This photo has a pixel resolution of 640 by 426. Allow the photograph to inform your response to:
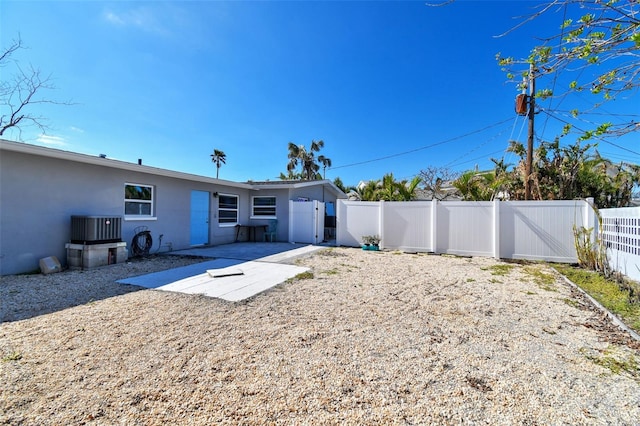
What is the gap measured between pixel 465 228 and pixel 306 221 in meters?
6.48

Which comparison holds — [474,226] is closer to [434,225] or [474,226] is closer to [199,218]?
[434,225]

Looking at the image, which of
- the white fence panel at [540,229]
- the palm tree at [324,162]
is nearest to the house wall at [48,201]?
the white fence panel at [540,229]

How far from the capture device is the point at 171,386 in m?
2.24

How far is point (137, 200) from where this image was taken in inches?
345

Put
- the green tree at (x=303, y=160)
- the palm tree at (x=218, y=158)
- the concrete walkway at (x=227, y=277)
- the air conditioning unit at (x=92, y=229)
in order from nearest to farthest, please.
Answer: the concrete walkway at (x=227, y=277) < the air conditioning unit at (x=92, y=229) < the green tree at (x=303, y=160) < the palm tree at (x=218, y=158)

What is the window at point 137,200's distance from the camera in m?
8.48

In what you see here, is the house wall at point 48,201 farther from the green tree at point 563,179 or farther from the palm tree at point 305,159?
the palm tree at point 305,159

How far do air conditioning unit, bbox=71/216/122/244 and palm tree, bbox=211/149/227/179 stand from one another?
26.9m

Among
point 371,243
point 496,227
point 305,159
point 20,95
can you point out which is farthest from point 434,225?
point 305,159

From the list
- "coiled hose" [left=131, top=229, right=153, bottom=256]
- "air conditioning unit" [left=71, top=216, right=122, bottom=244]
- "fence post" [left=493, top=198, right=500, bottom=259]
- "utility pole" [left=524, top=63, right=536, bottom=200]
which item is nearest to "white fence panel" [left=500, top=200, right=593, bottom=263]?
"fence post" [left=493, top=198, right=500, bottom=259]

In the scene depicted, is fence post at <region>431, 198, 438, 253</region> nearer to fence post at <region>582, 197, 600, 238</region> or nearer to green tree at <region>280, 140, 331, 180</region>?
fence post at <region>582, 197, 600, 238</region>

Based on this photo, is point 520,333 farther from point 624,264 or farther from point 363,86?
point 363,86

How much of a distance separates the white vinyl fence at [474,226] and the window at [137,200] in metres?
6.98

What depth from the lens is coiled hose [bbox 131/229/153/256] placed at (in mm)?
8383
